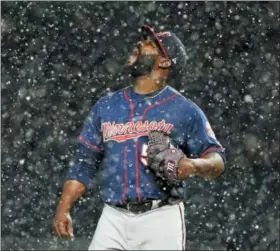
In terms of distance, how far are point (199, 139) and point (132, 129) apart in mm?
367

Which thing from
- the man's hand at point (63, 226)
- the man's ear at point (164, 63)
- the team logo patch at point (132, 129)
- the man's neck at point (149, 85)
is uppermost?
the man's ear at point (164, 63)

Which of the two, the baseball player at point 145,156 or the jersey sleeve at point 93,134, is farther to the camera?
the jersey sleeve at point 93,134

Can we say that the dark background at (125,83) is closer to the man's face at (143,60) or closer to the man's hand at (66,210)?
the man's face at (143,60)

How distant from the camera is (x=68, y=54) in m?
8.29

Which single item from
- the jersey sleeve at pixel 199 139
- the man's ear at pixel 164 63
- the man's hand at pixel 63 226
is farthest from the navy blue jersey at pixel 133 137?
the man's hand at pixel 63 226

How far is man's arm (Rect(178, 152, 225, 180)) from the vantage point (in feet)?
15.2

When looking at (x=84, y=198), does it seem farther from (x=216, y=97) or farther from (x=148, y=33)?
(x=148, y=33)

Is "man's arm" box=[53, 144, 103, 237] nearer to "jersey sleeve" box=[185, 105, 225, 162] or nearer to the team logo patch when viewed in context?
the team logo patch

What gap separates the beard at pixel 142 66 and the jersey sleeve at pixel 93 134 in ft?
0.97

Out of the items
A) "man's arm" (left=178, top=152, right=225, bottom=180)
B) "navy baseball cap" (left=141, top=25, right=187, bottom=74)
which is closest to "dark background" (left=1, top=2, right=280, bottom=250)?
"navy baseball cap" (left=141, top=25, right=187, bottom=74)

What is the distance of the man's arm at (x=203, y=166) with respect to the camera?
4.64 m

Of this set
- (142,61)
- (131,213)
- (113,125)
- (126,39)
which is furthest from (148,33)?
(126,39)

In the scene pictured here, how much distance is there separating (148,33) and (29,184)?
3.76 metres

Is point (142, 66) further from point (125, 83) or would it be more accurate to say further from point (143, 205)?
point (125, 83)
